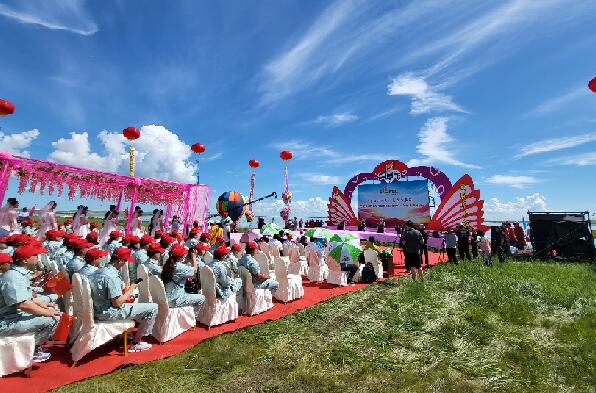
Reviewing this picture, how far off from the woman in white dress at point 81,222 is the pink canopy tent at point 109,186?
5.40 feet

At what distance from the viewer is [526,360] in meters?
4.51

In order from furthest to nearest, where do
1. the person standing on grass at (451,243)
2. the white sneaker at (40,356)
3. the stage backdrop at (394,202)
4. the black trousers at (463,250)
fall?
1. the stage backdrop at (394,202)
2. the black trousers at (463,250)
3. the person standing on grass at (451,243)
4. the white sneaker at (40,356)

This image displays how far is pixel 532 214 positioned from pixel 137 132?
1831cm

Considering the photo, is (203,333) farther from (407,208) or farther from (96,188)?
(407,208)

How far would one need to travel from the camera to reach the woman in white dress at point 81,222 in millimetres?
11836

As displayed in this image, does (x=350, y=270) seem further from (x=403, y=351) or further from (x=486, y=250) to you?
(x=486, y=250)

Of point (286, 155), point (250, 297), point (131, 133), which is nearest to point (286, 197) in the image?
point (286, 155)

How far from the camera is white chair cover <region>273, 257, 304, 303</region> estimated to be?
25.6ft

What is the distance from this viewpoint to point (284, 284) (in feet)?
25.7

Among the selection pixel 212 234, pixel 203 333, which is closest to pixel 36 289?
pixel 203 333

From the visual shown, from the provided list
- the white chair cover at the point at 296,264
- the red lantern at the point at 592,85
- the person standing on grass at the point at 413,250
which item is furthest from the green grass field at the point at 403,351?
the red lantern at the point at 592,85

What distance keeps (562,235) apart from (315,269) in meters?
11.5

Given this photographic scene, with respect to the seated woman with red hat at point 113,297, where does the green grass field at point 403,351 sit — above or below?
below

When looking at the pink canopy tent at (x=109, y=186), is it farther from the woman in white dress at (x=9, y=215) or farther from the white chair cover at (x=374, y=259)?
the white chair cover at (x=374, y=259)
